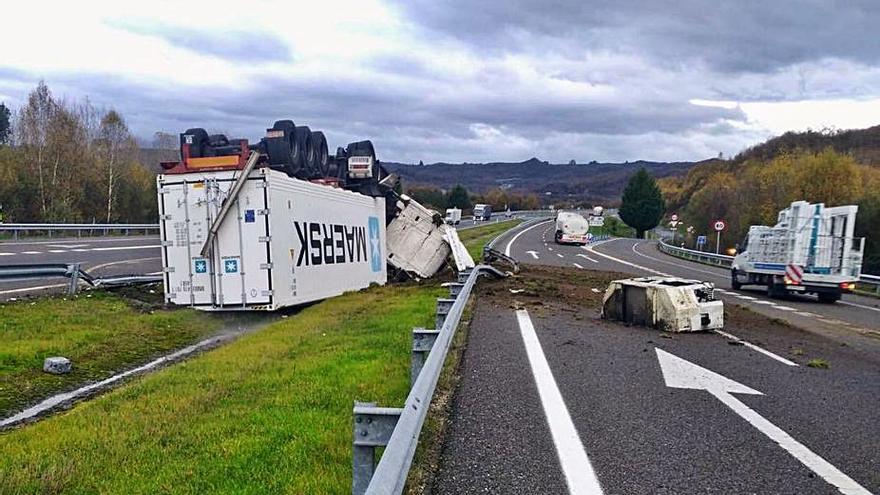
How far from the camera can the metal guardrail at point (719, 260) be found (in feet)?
87.1

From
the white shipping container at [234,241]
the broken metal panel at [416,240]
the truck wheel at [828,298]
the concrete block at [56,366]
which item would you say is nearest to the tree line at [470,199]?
the broken metal panel at [416,240]

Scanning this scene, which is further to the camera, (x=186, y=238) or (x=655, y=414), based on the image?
(x=186, y=238)

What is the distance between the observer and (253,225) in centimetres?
1267

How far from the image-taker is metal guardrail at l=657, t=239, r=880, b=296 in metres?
26.6

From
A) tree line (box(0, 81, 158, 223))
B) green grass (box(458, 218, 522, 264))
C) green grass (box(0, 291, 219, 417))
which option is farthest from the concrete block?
tree line (box(0, 81, 158, 223))

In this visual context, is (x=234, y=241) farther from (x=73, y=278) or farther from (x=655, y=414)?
(x=655, y=414)

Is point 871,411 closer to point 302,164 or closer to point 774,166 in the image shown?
point 302,164

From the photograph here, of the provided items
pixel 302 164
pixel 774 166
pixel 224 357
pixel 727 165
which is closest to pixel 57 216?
pixel 302 164

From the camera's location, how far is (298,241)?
1377 centimetres

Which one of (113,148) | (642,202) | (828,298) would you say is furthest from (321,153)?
(642,202)

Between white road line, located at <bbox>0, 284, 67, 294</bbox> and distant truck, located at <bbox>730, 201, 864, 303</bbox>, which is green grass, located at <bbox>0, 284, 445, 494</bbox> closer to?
white road line, located at <bbox>0, 284, 67, 294</bbox>

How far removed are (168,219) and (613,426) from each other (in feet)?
32.5

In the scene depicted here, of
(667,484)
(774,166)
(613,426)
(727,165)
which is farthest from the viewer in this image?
(727,165)

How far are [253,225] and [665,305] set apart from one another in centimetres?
695
